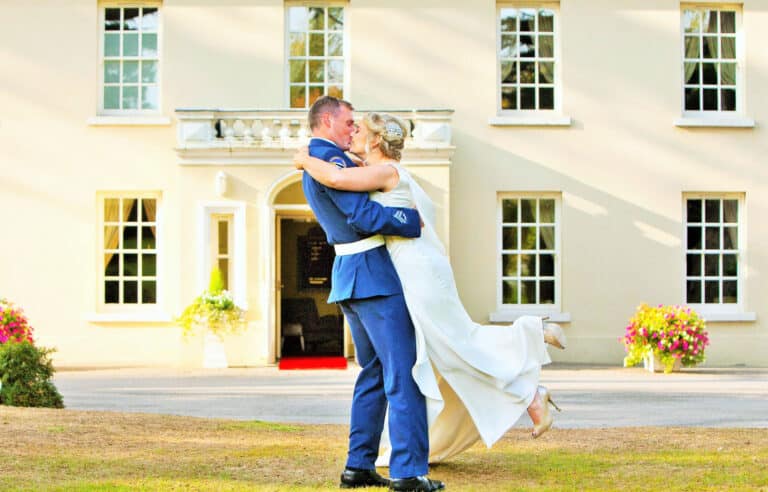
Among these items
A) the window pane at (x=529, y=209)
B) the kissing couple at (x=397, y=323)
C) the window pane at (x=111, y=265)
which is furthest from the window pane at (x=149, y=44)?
the kissing couple at (x=397, y=323)

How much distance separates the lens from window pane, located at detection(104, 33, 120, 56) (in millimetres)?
19125

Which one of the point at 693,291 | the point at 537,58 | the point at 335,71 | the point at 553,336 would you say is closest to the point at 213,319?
the point at 335,71

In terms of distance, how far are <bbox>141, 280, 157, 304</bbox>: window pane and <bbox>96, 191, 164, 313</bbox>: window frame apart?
0.05 m

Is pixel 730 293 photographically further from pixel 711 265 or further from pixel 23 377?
pixel 23 377

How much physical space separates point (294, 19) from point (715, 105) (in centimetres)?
722

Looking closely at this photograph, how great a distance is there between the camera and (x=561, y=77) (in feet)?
63.0

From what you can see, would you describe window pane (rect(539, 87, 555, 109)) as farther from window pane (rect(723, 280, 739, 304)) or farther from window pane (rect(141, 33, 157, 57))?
window pane (rect(141, 33, 157, 57))

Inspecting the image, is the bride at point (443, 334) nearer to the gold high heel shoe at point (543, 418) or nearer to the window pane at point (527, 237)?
the gold high heel shoe at point (543, 418)

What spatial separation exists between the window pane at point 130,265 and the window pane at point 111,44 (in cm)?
336

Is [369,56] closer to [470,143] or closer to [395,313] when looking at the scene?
[470,143]

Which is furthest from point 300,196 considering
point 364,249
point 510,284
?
point 364,249

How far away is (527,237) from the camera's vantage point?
63.0ft

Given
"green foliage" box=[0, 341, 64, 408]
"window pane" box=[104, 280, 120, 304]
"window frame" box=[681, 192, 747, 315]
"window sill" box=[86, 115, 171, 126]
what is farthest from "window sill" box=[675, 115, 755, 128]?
"green foliage" box=[0, 341, 64, 408]

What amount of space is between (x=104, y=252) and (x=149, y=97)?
104 inches
